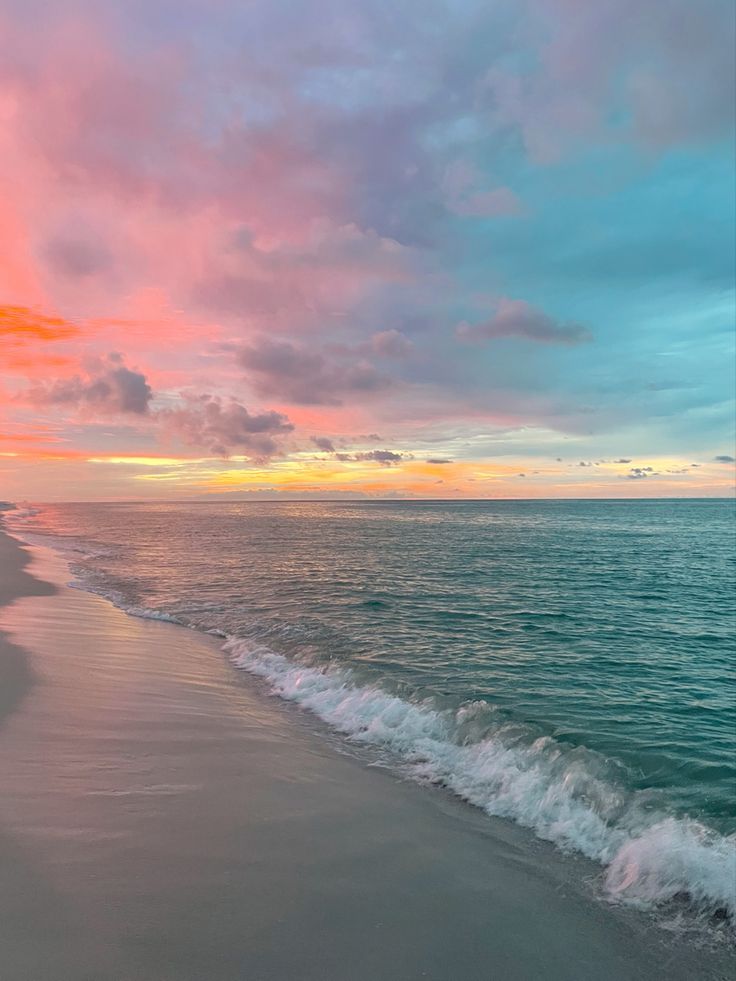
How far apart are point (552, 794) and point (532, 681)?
6.36 meters

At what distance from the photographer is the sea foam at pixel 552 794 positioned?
6.91 meters

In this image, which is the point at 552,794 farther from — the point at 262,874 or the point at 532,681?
the point at 532,681

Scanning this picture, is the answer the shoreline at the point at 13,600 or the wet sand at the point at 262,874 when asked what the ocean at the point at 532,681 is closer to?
the wet sand at the point at 262,874

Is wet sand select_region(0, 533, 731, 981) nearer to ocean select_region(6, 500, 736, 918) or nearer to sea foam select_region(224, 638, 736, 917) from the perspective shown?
sea foam select_region(224, 638, 736, 917)

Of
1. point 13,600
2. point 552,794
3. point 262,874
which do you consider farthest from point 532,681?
point 13,600

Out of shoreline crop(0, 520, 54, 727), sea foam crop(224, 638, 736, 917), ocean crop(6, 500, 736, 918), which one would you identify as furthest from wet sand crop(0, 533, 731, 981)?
ocean crop(6, 500, 736, 918)

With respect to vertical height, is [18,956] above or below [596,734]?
above

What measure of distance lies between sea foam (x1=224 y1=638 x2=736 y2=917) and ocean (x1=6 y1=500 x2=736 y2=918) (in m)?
0.03

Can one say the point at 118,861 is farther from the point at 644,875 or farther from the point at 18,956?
the point at 644,875

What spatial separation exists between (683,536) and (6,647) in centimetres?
8286

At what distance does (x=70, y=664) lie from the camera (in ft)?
48.0

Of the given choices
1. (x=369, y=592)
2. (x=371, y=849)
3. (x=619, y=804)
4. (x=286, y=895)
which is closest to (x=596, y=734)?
(x=619, y=804)

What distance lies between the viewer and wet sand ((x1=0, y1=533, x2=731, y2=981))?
203 inches

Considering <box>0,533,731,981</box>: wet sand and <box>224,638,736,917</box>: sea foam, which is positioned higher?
<box>0,533,731,981</box>: wet sand
